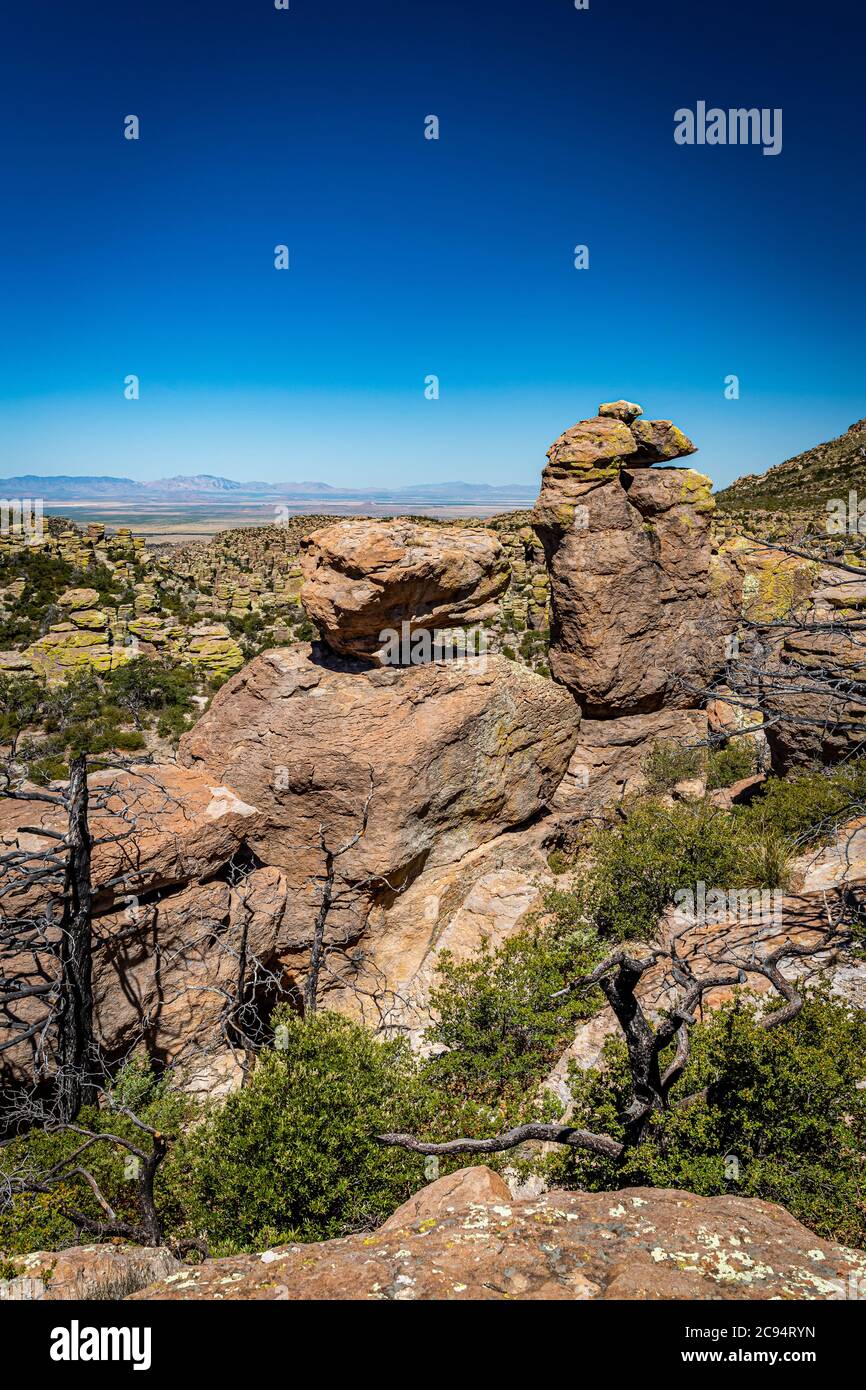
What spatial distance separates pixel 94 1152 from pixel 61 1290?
367cm

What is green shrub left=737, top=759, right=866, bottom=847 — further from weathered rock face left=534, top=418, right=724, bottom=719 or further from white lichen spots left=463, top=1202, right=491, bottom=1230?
white lichen spots left=463, top=1202, right=491, bottom=1230

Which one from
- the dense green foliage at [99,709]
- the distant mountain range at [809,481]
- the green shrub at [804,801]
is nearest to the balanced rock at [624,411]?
the green shrub at [804,801]

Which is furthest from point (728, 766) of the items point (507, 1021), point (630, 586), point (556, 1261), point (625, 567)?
point (556, 1261)

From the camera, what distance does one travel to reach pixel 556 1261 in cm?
323

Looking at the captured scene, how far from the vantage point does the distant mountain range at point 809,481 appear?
5828 cm

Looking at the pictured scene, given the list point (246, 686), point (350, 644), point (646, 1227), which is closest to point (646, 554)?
point (350, 644)

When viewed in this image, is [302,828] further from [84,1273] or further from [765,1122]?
[765,1122]

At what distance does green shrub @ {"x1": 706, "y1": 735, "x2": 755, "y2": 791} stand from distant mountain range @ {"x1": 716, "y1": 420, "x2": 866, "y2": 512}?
133ft

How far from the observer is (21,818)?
31.2ft

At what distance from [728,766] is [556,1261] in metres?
16.3

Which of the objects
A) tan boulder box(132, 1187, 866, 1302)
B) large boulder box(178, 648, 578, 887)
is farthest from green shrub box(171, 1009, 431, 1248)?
large boulder box(178, 648, 578, 887)

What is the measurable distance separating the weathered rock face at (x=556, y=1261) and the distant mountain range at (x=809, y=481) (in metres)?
56.1
